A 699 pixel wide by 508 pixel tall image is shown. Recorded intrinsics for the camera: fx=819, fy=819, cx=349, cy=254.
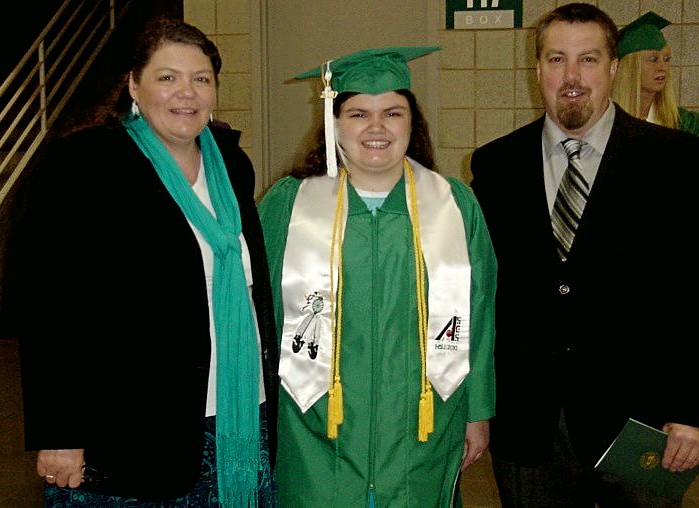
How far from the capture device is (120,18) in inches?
281

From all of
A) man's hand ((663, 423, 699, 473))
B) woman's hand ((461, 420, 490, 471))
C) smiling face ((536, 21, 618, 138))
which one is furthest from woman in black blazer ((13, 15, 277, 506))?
man's hand ((663, 423, 699, 473))

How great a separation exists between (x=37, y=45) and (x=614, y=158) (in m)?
4.70

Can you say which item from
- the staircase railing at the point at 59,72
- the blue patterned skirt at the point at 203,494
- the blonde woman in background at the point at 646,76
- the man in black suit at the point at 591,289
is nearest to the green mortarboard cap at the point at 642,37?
the blonde woman in background at the point at 646,76

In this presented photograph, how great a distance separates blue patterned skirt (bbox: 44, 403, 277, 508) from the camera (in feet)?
6.05

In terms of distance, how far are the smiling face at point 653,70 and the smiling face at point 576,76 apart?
1043 mm

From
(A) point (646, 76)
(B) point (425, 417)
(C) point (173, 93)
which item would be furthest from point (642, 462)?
(A) point (646, 76)

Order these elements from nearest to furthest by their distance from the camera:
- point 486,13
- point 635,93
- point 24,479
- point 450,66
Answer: point 635,93 < point 24,479 < point 486,13 < point 450,66

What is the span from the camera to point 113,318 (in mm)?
1803

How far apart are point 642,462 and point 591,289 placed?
46cm

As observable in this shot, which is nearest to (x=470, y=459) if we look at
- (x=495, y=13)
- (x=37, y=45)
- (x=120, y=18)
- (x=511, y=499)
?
(x=511, y=499)

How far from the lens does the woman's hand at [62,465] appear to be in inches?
70.3

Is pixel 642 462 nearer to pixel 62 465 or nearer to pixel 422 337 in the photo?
pixel 422 337

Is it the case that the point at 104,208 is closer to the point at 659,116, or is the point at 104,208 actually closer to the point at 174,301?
the point at 174,301

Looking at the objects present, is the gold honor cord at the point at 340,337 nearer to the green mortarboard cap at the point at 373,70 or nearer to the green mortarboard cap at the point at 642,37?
the green mortarboard cap at the point at 373,70
